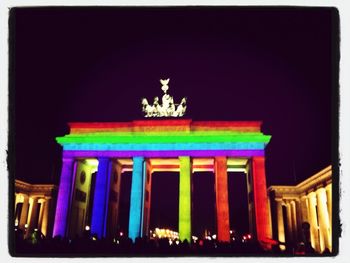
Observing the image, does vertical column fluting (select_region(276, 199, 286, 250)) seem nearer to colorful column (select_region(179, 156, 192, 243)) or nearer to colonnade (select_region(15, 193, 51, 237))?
colorful column (select_region(179, 156, 192, 243))

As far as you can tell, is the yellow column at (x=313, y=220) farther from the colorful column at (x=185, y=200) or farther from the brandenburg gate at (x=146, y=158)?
the colorful column at (x=185, y=200)

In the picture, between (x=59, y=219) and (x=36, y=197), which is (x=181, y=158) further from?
(x=36, y=197)

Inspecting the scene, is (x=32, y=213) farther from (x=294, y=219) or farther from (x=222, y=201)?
(x=294, y=219)

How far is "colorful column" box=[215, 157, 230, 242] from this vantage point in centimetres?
3674

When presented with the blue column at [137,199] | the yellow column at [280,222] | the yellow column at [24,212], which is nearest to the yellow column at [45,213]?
the yellow column at [24,212]

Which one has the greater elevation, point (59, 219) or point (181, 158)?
point (181, 158)

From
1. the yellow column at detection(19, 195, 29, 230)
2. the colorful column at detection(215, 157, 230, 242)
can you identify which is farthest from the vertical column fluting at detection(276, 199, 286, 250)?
the yellow column at detection(19, 195, 29, 230)

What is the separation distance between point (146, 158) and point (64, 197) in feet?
31.7

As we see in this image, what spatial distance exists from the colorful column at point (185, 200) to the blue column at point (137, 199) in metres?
4.26

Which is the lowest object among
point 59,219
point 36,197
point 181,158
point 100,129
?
A: point 59,219

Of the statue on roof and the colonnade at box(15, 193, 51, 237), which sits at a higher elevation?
the statue on roof

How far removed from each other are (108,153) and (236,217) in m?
35.2

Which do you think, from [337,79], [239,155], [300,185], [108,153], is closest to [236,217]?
[300,185]

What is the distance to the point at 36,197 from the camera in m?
46.9
